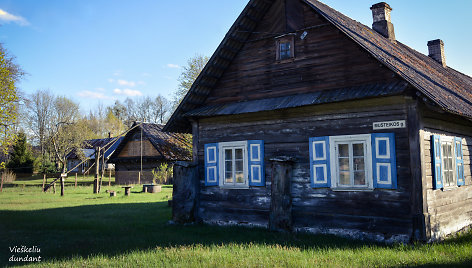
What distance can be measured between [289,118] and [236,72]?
2.67 m

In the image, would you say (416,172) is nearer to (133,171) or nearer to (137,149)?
(137,149)

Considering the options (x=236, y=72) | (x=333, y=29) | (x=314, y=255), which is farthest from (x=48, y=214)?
(x=333, y=29)

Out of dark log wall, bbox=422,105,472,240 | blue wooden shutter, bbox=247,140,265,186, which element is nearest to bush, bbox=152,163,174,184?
blue wooden shutter, bbox=247,140,265,186

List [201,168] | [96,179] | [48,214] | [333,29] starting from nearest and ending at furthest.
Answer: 1. [333,29]
2. [201,168]
3. [48,214]
4. [96,179]

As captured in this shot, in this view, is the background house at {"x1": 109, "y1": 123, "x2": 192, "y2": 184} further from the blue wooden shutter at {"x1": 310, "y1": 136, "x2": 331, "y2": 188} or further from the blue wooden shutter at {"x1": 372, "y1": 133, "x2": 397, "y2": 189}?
the blue wooden shutter at {"x1": 372, "y1": 133, "x2": 397, "y2": 189}

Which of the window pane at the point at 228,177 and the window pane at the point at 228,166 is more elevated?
the window pane at the point at 228,166

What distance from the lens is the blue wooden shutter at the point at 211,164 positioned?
480 inches

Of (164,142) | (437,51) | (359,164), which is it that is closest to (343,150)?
(359,164)

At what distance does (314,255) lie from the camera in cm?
743

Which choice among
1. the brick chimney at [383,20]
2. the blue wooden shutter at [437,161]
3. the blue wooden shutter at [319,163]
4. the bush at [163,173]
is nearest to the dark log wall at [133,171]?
the bush at [163,173]

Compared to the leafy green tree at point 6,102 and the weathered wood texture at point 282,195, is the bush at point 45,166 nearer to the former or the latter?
the leafy green tree at point 6,102

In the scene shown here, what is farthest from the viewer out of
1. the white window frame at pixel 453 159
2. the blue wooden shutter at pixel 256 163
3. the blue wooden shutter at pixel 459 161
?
the blue wooden shutter at pixel 256 163

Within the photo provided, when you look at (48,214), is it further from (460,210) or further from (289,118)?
(460,210)

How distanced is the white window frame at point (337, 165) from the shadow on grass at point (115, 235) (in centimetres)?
130
